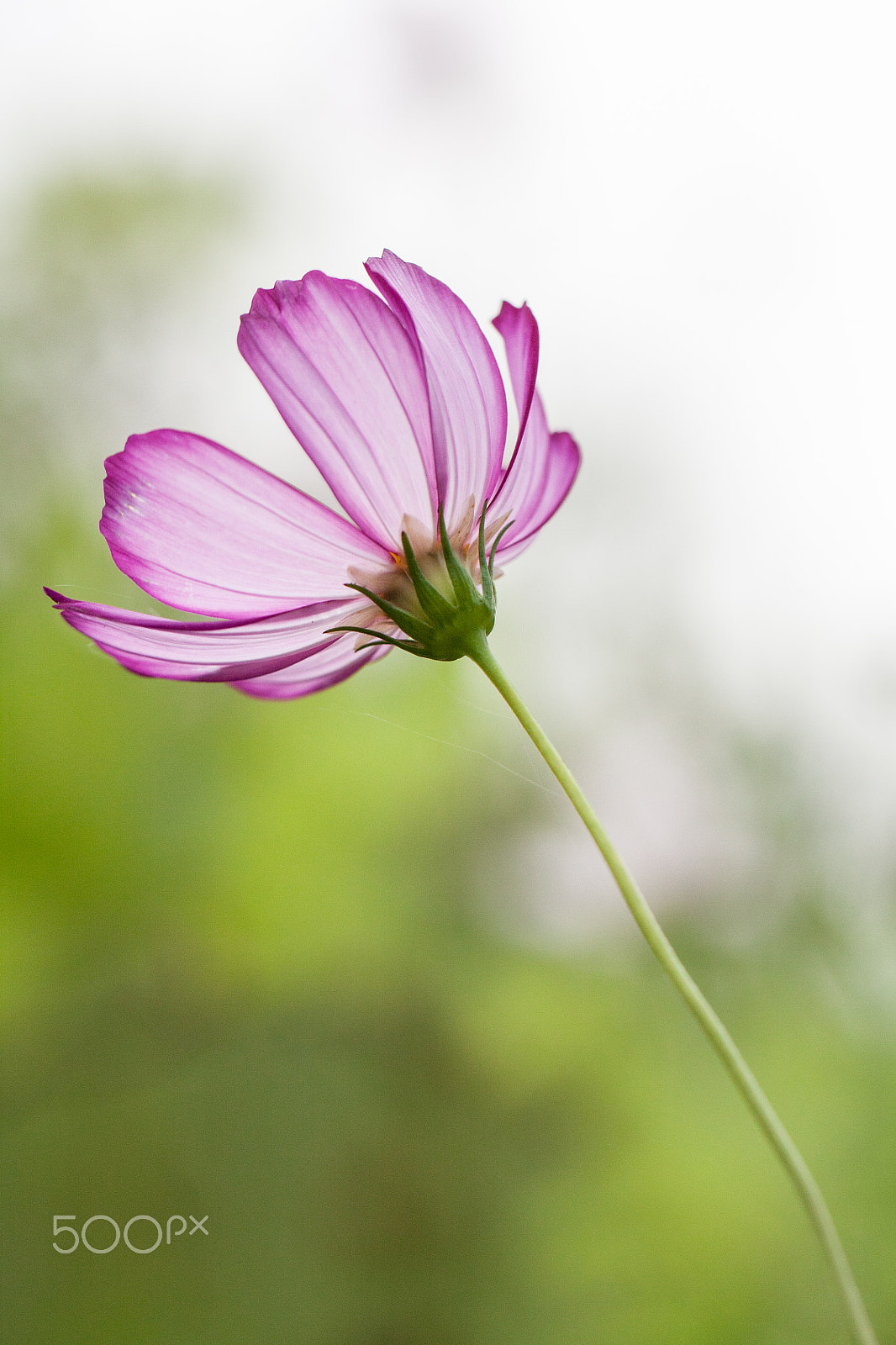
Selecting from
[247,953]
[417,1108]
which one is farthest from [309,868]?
[417,1108]

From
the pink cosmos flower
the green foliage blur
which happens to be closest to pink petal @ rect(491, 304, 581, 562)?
the pink cosmos flower

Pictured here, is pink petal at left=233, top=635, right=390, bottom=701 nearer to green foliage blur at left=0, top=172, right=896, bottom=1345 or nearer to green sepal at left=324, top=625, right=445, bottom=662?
green sepal at left=324, top=625, right=445, bottom=662

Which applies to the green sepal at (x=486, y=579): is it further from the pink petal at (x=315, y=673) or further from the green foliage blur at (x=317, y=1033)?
the green foliage blur at (x=317, y=1033)

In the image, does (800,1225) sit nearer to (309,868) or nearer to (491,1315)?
(491,1315)

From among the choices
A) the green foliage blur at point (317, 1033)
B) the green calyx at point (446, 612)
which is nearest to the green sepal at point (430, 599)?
the green calyx at point (446, 612)

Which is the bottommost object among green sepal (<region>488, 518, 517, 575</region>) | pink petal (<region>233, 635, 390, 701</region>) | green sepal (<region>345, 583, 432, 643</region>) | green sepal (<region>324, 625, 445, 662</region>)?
pink petal (<region>233, 635, 390, 701</region>)
